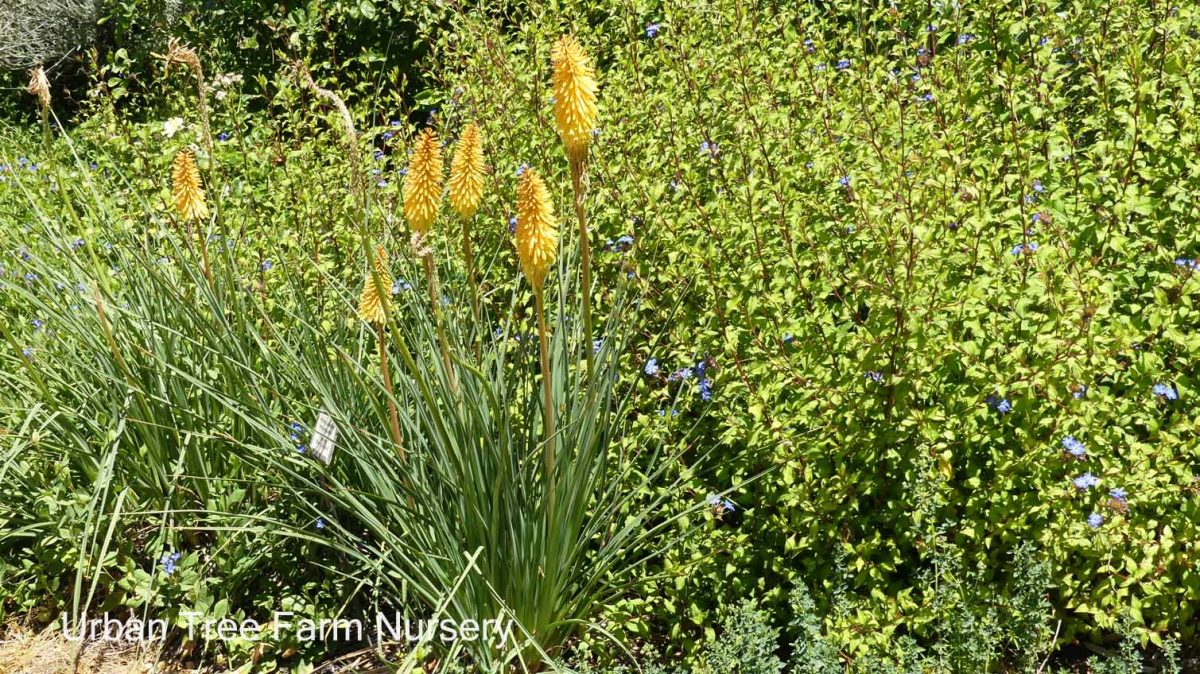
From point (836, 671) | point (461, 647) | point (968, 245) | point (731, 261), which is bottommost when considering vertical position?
point (461, 647)

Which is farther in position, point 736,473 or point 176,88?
point 176,88

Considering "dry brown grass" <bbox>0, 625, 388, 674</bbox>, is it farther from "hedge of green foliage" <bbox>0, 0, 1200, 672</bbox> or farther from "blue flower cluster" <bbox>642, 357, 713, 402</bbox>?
Answer: "blue flower cluster" <bbox>642, 357, 713, 402</bbox>

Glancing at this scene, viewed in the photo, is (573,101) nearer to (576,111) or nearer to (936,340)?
(576,111)

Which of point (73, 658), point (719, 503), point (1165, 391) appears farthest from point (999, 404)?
point (73, 658)

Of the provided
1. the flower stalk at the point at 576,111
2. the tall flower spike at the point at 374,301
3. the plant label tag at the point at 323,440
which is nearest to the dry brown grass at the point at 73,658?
the plant label tag at the point at 323,440

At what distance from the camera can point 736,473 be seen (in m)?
3.27

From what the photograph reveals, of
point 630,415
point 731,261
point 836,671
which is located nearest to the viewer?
point 836,671

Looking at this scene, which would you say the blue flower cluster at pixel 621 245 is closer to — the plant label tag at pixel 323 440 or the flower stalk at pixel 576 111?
the plant label tag at pixel 323 440

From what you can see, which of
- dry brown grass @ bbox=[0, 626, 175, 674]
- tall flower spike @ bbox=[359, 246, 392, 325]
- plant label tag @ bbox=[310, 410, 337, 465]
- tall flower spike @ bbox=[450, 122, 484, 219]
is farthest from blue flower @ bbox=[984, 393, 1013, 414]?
dry brown grass @ bbox=[0, 626, 175, 674]

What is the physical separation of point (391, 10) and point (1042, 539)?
572cm

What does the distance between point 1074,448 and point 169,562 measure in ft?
8.47

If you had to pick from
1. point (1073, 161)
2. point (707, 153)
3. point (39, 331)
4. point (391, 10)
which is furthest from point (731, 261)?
point (391, 10)

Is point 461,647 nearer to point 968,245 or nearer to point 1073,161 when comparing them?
point 968,245

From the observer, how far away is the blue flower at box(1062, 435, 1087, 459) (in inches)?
110
